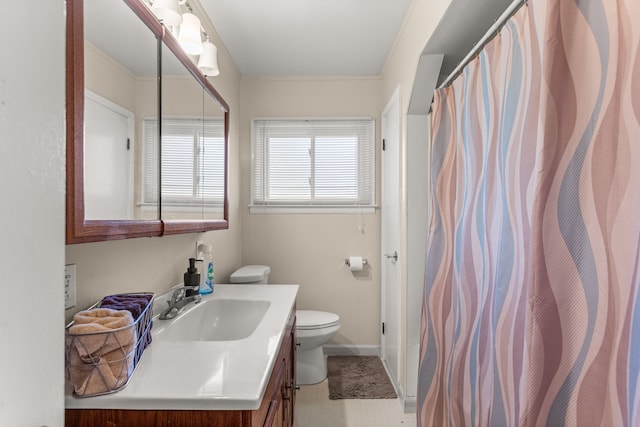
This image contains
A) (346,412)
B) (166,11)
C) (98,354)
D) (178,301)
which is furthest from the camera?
(346,412)

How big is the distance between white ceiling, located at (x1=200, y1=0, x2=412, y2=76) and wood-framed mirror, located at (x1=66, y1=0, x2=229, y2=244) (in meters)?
0.76

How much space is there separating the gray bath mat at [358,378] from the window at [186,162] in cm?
146

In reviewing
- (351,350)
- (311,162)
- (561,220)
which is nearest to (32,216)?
(561,220)

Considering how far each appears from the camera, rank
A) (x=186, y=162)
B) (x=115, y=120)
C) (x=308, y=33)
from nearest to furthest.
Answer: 1. (x=115, y=120)
2. (x=186, y=162)
3. (x=308, y=33)

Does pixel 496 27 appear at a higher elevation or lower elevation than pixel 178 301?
higher

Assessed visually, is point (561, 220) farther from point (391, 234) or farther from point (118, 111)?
point (391, 234)

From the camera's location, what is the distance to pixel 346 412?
89.4 inches

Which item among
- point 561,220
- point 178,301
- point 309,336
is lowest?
point 309,336

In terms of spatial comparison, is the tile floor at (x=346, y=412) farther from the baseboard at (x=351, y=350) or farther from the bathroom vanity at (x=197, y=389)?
the bathroom vanity at (x=197, y=389)

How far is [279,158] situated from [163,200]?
5.59 ft

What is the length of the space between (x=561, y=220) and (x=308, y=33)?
2.05 metres

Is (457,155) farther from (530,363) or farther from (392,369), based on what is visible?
(392,369)

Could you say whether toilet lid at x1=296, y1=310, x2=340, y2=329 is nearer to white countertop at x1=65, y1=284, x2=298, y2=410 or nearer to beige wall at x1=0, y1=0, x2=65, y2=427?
white countertop at x1=65, y1=284, x2=298, y2=410

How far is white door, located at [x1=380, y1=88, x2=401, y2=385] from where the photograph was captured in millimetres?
2479
